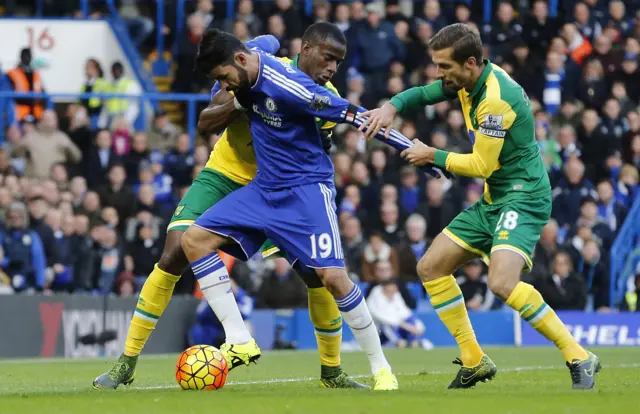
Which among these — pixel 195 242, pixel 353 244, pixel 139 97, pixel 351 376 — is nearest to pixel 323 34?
pixel 195 242

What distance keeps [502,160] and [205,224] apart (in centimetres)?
206

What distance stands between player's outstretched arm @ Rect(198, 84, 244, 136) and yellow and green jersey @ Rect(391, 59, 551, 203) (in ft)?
3.62

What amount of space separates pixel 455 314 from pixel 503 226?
77cm

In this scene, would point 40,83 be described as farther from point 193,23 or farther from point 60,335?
point 60,335

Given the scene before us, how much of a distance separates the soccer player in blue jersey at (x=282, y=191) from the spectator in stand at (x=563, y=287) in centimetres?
994

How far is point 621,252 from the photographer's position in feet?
64.9

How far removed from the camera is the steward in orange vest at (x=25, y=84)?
20.0 m

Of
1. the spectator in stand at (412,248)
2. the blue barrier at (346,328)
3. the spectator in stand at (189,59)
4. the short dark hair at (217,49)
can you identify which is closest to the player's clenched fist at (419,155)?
the short dark hair at (217,49)

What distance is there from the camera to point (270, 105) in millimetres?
8742

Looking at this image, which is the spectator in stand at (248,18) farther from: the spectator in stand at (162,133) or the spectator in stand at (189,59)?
the spectator in stand at (162,133)

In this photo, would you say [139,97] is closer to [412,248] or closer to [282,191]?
[412,248]

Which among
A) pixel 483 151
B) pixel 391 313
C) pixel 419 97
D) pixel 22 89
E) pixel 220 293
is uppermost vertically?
pixel 419 97

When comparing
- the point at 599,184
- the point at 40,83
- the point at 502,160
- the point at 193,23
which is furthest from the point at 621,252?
the point at 502,160

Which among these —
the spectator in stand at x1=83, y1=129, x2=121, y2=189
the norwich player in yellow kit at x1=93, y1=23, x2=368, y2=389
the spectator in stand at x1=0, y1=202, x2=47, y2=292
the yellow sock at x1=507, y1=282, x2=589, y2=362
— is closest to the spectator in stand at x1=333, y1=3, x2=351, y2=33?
the spectator in stand at x1=83, y1=129, x2=121, y2=189
